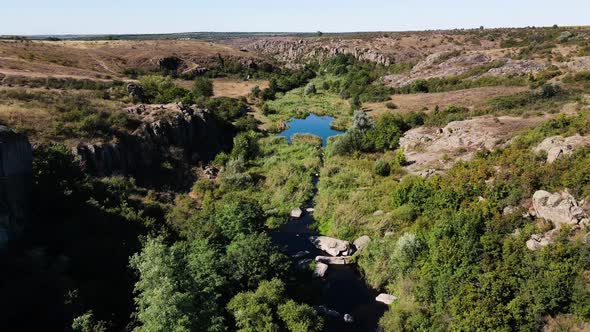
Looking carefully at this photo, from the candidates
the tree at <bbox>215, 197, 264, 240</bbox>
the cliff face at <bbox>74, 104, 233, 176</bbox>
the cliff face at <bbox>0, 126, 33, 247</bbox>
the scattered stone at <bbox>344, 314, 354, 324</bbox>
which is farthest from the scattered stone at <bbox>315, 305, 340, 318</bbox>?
the cliff face at <bbox>74, 104, 233, 176</bbox>

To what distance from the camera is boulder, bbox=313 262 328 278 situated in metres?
30.2

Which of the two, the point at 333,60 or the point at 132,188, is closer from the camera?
the point at 132,188

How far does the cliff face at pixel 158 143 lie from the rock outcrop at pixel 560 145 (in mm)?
39355

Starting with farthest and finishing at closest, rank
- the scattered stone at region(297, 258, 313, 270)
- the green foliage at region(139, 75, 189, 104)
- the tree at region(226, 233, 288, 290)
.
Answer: the green foliage at region(139, 75, 189, 104)
the scattered stone at region(297, 258, 313, 270)
the tree at region(226, 233, 288, 290)

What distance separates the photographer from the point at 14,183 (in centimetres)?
2712

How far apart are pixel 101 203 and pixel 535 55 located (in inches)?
3733

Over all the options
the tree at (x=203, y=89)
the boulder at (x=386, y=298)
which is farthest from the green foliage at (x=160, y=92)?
the boulder at (x=386, y=298)

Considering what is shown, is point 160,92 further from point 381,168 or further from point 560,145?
point 560,145

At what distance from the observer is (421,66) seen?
107562 millimetres

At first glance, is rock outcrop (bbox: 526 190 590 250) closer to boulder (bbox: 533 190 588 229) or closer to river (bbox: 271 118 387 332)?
boulder (bbox: 533 190 588 229)

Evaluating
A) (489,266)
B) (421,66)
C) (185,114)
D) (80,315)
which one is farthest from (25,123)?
(421,66)

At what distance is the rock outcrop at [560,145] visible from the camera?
3166 cm

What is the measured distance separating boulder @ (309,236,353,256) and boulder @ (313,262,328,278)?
2.57 meters

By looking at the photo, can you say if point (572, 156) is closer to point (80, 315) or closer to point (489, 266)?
point (489, 266)
